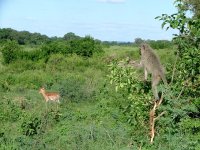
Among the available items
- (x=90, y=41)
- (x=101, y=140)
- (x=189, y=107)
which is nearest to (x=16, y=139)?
(x=101, y=140)

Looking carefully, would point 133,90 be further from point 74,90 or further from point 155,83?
point 74,90

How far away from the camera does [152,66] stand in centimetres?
799

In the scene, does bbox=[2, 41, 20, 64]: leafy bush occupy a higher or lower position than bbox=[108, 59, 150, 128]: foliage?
lower

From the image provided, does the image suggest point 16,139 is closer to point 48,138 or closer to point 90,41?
point 48,138

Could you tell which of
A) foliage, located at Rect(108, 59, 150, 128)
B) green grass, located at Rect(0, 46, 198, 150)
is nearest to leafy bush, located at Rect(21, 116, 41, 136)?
green grass, located at Rect(0, 46, 198, 150)

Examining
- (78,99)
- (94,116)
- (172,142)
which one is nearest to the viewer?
(172,142)

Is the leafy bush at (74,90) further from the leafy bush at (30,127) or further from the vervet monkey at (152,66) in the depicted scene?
the vervet monkey at (152,66)

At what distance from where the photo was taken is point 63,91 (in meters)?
19.1

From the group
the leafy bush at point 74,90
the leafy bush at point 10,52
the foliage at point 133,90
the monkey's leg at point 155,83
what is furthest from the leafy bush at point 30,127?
the leafy bush at point 10,52

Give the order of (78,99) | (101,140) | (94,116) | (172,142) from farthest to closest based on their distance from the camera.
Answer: (78,99)
(94,116)
(101,140)
(172,142)

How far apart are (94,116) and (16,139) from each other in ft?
15.0

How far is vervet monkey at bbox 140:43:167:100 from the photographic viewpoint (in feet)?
25.5

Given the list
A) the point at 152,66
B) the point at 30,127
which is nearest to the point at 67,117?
the point at 30,127

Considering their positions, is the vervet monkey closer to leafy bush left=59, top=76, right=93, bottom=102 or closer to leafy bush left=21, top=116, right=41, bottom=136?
leafy bush left=21, top=116, right=41, bottom=136
